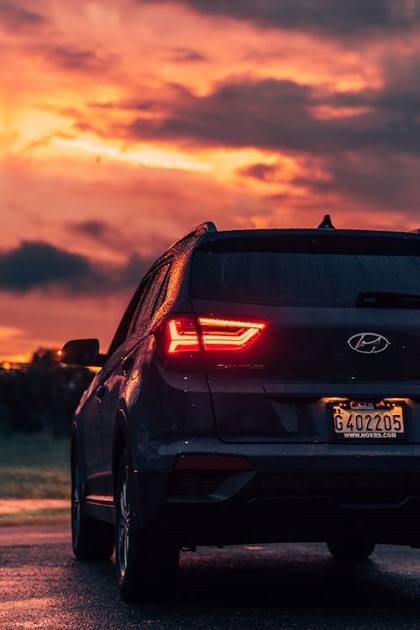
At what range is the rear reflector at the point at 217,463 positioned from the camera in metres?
7.17

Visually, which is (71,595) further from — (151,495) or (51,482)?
(51,482)

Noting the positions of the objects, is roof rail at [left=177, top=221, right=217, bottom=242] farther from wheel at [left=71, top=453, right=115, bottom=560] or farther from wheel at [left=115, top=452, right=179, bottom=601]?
wheel at [left=71, top=453, right=115, bottom=560]

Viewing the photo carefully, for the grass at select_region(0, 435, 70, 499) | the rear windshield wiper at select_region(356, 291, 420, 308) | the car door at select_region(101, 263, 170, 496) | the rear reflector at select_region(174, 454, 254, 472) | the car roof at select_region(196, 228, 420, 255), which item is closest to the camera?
the rear reflector at select_region(174, 454, 254, 472)

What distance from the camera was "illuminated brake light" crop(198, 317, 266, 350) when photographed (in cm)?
734

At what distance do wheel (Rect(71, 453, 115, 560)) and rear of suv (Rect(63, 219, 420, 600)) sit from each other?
310cm

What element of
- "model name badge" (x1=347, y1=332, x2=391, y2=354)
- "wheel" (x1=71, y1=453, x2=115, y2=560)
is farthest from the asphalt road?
"model name badge" (x1=347, y1=332, x2=391, y2=354)

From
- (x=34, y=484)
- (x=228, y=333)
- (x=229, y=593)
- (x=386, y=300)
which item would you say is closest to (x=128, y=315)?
(x=229, y=593)

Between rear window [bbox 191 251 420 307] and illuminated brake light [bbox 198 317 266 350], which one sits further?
rear window [bbox 191 251 420 307]

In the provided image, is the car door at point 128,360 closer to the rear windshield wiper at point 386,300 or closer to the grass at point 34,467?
the rear windshield wiper at point 386,300

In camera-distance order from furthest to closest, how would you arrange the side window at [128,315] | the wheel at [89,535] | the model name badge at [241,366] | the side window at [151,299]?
the wheel at [89,535]
the side window at [128,315]
the side window at [151,299]
the model name badge at [241,366]

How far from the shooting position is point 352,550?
1129 centimetres

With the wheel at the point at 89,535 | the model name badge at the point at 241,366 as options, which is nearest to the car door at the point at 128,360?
the model name badge at the point at 241,366

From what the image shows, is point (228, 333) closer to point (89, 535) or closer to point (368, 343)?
point (368, 343)

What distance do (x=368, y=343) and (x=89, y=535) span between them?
4.23m
